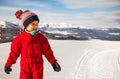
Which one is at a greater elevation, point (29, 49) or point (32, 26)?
point (32, 26)

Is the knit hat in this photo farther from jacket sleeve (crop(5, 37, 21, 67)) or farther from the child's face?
jacket sleeve (crop(5, 37, 21, 67))

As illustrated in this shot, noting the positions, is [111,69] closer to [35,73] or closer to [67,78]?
[67,78]

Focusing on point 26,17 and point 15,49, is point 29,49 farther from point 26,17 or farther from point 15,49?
point 26,17

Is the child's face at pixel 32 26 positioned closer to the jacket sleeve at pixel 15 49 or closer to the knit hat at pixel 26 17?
the knit hat at pixel 26 17

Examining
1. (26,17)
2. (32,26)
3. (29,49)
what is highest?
(26,17)

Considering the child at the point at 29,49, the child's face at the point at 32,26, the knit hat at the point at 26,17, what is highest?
the knit hat at the point at 26,17

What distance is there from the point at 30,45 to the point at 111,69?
515cm

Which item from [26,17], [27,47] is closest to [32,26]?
[26,17]

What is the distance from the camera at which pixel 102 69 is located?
8.82m

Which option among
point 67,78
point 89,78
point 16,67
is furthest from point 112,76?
point 16,67

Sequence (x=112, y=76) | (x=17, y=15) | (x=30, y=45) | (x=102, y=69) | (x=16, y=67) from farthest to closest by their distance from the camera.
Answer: (x=102, y=69) < (x=16, y=67) < (x=112, y=76) < (x=17, y=15) < (x=30, y=45)

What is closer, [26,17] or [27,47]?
[27,47]

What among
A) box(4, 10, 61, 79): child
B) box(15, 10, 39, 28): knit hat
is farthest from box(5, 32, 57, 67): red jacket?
box(15, 10, 39, 28): knit hat

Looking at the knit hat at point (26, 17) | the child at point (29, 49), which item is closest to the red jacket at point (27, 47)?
the child at point (29, 49)
